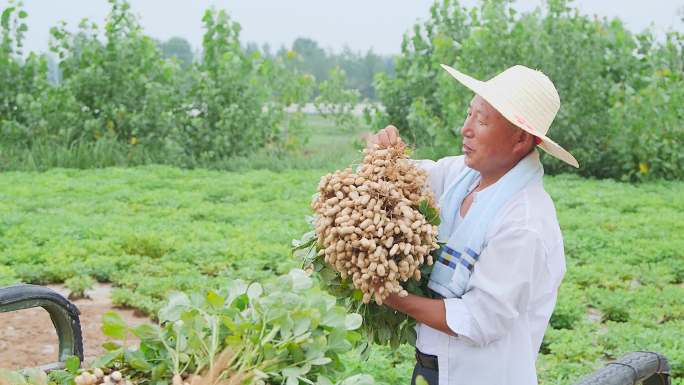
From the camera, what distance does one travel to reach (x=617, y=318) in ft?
17.4

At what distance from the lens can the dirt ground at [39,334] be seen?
4.45 m

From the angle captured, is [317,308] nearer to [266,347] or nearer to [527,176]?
[266,347]

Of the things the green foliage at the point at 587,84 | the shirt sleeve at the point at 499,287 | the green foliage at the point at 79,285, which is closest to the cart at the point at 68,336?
the shirt sleeve at the point at 499,287

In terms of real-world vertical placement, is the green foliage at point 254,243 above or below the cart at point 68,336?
below

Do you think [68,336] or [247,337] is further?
[68,336]

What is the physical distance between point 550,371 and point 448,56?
7820 mm

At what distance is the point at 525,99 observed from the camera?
2.31 m

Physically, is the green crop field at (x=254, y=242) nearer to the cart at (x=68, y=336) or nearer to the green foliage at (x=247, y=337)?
the cart at (x=68, y=336)

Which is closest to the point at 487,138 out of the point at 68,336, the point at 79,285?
the point at 68,336

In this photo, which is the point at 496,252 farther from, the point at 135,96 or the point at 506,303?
the point at 135,96

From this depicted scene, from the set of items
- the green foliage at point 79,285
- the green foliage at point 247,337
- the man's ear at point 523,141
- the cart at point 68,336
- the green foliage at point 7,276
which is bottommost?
the green foliage at point 79,285

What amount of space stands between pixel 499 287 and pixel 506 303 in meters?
0.04

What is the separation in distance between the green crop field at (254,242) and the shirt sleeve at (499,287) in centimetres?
Answer: 167

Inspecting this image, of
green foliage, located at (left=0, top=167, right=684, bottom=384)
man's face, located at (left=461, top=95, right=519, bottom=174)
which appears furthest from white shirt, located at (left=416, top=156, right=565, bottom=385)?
green foliage, located at (left=0, top=167, right=684, bottom=384)
